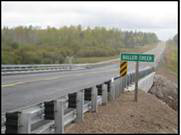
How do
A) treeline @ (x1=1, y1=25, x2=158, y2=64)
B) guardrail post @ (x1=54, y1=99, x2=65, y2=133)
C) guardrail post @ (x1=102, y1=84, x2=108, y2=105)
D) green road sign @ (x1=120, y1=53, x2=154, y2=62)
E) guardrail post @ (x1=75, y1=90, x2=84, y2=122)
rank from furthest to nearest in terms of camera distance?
treeline @ (x1=1, y1=25, x2=158, y2=64) < green road sign @ (x1=120, y1=53, x2=154, y2=62) < guardrail post @ (x1=102, y1=84, x2=108, y2=105) < guardrail post @ (x1=75, y1=90, x2=84, y2=122) < guardrail post @ (x1=54, y1=99, x2=65, y2=133)

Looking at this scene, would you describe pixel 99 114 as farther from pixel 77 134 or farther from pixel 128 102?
pixel 128 102

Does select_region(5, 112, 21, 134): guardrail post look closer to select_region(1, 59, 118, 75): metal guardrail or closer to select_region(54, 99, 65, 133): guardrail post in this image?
select_region(54, 99, 65, 133): guardrail post

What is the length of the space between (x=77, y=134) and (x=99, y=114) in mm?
2343

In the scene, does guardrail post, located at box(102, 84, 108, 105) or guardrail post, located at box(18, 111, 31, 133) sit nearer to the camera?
guardrail post, located at box(18, 111, 31, 133)

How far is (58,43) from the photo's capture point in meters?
108

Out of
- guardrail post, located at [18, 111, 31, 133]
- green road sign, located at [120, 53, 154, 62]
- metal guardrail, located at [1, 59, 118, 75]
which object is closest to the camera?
guardrail post, located at [18, 111, 31, 133]

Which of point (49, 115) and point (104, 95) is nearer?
point (49, 115)

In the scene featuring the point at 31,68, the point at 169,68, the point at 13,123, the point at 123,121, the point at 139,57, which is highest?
the point at 139,57

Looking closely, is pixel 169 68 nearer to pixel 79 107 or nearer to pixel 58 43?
pixel 79 107

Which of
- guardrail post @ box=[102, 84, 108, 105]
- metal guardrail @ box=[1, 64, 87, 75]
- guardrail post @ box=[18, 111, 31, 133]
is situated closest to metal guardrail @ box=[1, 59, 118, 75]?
metal guardrail @ box=[1, 64, 87, 75]

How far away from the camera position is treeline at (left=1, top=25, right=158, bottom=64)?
55603mm

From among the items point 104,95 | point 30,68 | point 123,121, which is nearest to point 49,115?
point 123,121

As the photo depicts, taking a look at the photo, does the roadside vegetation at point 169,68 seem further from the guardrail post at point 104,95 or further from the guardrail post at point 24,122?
the guardrail post at point 24,122

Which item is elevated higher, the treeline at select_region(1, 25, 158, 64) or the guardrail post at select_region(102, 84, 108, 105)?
the treeline at select_region(1, 25, 158, 64)
